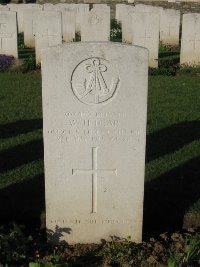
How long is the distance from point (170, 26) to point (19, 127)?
10.2 metres

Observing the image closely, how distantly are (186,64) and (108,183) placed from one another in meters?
9.12

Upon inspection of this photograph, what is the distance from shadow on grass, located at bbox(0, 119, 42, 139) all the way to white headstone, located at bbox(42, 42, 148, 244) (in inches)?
124

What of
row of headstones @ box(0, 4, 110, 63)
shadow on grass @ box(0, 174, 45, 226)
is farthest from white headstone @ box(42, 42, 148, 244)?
row of headstones @ box(0, 4, 110, 63)

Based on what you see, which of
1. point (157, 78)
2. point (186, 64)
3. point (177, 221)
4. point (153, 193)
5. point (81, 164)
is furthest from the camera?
point (186, 64)

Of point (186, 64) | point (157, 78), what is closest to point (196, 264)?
point (157, 78)

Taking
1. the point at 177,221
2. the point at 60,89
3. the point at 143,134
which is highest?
the point at 60,89

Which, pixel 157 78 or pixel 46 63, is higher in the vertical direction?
pixel 46 63

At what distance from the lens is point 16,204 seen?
529 centimetres

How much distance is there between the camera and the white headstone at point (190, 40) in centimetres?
1269

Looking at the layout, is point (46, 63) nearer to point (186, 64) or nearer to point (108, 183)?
point (108, 183)

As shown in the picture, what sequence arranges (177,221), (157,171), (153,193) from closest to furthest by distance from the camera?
(177,221) → (153,193) → (157,171)

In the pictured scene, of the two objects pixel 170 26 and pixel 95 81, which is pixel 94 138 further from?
pixel 170 26

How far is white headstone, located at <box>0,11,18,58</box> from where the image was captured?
12.8 m

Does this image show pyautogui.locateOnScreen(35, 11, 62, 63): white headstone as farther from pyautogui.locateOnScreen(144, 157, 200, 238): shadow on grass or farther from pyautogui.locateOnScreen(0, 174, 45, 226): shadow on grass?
pyautogui.locateOnScreen(0, 174, 45, 226): shadow on grass
